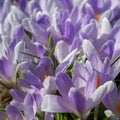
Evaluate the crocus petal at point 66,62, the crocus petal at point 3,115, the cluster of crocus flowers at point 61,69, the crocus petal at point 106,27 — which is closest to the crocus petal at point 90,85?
the cluster of crocus flowers at point 61,69

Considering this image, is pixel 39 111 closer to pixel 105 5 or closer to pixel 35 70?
pixel 35 70

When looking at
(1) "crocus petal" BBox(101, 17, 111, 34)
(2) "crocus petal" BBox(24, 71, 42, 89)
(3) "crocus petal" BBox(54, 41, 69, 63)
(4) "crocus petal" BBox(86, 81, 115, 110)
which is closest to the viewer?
(4) "crocus petal" BBox(86, 81, 115, 110)

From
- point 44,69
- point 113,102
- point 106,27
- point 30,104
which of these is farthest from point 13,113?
point 106,27

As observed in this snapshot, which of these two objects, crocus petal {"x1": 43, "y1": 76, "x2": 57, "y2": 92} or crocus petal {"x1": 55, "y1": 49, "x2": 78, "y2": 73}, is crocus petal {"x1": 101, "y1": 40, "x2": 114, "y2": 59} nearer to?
crocus petal {"x1": 55, "y1": 49, "x2": 78, "y2": 73}

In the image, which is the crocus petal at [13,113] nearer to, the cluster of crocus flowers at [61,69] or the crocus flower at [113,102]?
the cluster of crocus flowers at [61,69]

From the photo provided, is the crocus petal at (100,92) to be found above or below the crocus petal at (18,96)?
above

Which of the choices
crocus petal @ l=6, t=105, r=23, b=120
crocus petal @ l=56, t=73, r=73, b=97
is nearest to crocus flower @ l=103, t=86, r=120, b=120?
crocus petal @ l=56, t=73, r=73, b=97

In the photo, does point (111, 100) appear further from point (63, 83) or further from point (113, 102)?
point (63, 83)
